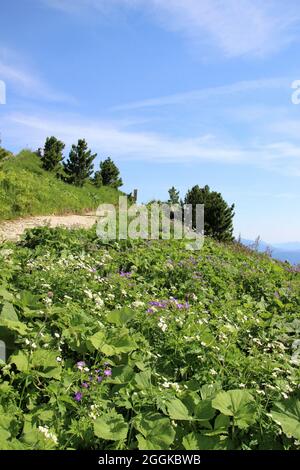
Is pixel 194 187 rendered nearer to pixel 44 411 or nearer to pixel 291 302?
pixel 291 302

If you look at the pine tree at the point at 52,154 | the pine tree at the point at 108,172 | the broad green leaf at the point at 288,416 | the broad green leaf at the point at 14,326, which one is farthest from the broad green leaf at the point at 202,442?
the pine tree at the point at 108,172

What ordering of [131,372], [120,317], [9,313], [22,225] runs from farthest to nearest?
[22,225] → [120,317] → [9,313] → [131,372]

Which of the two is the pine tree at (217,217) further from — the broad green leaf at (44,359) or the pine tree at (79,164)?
the broad green leaf at (44,359)

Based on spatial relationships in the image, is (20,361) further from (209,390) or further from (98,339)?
(209,390)

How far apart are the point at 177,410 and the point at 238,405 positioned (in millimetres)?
547

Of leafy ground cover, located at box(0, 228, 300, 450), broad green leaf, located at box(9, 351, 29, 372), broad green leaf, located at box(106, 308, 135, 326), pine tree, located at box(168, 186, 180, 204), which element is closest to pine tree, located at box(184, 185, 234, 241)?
pine tree, located at box(168, 186, 180, 204)

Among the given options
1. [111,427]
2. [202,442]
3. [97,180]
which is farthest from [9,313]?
[97,180]

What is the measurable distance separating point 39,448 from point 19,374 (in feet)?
3.07

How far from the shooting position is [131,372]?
4227 mm

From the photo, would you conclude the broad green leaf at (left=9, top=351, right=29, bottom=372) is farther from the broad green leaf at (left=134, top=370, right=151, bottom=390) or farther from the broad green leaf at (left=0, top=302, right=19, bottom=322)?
the broad green leaf at (left=134, top=370, right=151, bottom=390)

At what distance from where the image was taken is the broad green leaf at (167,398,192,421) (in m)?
3.71

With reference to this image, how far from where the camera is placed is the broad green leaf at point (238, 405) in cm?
374

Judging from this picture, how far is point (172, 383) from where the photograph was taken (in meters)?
4.17
